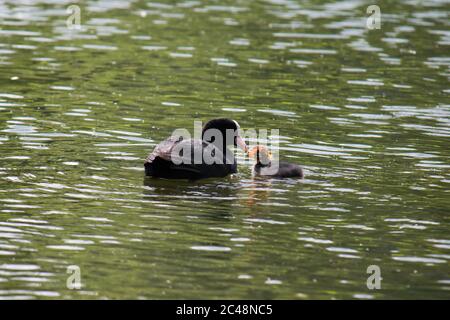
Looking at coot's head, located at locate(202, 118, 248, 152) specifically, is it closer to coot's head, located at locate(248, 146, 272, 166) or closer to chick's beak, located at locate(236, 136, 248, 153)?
chick's beak, located at locate(236, 136, 248, 153)

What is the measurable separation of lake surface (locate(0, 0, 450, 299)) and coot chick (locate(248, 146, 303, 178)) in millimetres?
196

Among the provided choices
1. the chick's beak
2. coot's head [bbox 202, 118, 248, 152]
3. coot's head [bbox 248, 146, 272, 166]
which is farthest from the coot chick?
coot's head [bbox 202, 118, 248, 152]

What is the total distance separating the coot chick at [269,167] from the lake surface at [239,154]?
20 cm

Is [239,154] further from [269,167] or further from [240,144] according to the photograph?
[269,167]

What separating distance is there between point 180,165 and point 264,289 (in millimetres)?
4834

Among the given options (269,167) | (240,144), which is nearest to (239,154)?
(240,144)

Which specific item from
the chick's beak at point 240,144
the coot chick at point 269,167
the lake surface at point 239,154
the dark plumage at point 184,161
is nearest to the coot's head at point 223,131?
the chick's beak at point 240,144

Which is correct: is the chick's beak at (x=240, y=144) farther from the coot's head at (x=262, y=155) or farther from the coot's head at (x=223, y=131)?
the coot's head at (x=262, y=155)

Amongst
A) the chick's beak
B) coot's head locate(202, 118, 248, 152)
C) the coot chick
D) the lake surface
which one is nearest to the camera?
the lake surface

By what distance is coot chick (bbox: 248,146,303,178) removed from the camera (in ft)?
53.9

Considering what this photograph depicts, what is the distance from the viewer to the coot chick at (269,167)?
53.9 ft

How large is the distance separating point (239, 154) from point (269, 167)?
2699 millimetres

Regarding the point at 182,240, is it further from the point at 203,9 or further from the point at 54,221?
the point at 203,9

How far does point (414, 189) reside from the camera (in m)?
16.1
